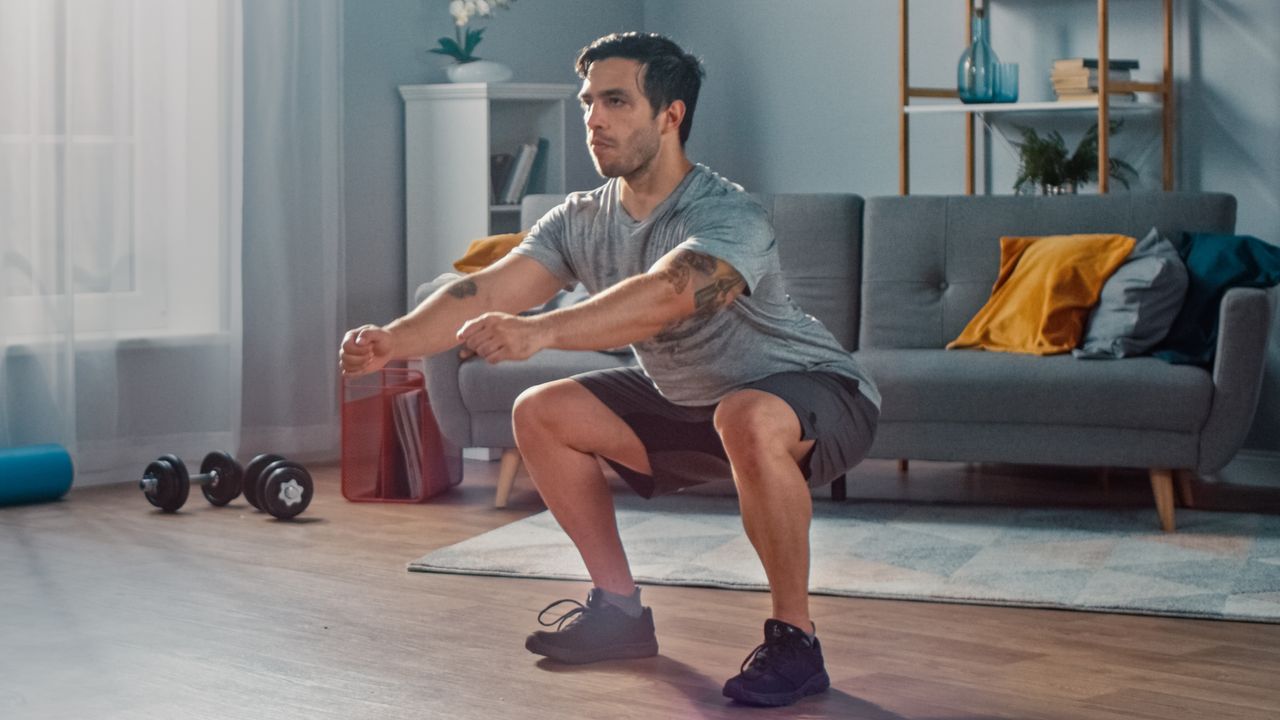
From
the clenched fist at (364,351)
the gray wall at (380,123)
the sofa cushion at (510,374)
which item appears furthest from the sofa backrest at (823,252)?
the clenched fist at (364,351)

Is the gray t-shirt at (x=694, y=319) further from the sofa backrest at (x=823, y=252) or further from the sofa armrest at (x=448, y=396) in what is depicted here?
the sofa backrest at (x=823, y=252)

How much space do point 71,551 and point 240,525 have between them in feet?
1.51

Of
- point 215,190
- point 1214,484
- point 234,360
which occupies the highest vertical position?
point 215,190

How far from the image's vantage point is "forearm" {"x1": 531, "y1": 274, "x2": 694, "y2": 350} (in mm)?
2221

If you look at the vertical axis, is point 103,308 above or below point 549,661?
→ above

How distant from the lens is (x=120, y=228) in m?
4.63

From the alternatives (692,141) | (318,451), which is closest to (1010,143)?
(692,141)

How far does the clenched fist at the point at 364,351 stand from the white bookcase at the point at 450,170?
294 cm

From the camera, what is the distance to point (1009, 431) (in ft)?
12.9

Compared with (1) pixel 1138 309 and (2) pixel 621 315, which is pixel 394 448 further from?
(2) pixel 621 315

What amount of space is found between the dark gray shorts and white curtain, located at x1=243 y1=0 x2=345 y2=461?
2531mm

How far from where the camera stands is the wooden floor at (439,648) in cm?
245

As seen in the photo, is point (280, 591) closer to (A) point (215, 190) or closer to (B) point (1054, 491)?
(A) point (215, 190)

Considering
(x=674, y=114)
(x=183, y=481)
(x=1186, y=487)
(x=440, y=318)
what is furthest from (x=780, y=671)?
(x=183, y=481)
